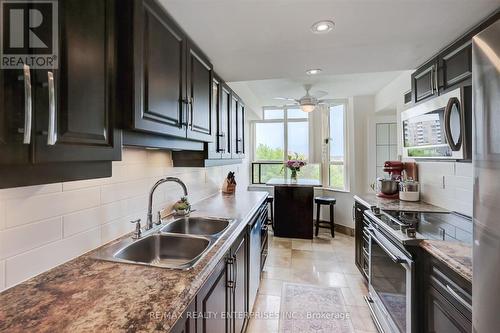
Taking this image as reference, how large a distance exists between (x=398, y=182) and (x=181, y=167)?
96.6 inches

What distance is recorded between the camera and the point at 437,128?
5.66 ft

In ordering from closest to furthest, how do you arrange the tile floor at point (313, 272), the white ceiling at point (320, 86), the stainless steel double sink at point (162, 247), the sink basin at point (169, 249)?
the stainless steel double sink at point (162, 247) < the sink basin at point (169, 249) < the tile floor at point (313, 272) < the white ceiling at point (320, 86)

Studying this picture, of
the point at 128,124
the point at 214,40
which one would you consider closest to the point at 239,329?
the point at 128,124

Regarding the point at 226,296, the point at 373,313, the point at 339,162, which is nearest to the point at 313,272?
the point at 373,313

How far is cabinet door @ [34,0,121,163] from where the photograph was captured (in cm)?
66

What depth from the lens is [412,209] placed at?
2225 millimetres

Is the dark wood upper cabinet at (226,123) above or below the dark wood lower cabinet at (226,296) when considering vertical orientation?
above

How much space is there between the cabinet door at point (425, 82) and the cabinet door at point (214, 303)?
6.88 ft

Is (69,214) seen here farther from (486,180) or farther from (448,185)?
(448,185)

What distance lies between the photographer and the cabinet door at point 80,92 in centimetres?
66

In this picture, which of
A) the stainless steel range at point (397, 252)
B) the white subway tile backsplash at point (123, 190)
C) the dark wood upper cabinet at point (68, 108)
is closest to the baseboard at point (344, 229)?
the stainless steel range at point (397, 252)

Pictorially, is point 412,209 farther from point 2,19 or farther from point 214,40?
point 2,19

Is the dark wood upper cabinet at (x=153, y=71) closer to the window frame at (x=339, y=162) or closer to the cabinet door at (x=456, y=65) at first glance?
the cabinet door at (x=456, y=65)
